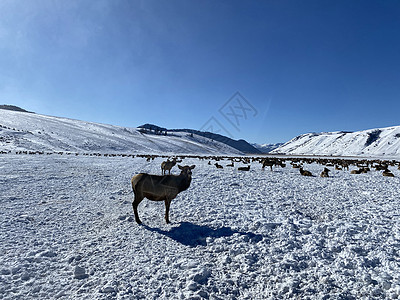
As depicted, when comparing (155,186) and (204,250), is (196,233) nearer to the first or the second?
(204,250)

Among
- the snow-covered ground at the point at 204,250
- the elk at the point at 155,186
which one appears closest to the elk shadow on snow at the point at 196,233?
the snow-covered ground at the point at 204,250

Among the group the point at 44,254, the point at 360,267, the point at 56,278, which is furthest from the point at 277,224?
the point at 44,254

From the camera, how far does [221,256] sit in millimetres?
5516

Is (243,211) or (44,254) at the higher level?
(243,211)

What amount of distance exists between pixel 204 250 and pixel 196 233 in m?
1.16

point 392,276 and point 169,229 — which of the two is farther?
point 169,229

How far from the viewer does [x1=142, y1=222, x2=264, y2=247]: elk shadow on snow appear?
636 centimetres

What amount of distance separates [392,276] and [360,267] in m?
0.53

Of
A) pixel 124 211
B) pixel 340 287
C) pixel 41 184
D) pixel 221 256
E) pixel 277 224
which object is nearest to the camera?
pixel 340 287

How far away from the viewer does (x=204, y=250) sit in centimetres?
588

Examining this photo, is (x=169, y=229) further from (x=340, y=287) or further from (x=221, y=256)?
(x=340, y=287)

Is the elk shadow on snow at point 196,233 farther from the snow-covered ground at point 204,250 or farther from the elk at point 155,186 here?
the elk at point 155,186

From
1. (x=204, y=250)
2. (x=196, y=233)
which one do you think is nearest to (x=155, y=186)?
(x=196, y=233)

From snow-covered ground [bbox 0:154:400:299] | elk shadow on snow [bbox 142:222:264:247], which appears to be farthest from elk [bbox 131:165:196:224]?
snow-covered ground [bbox 0:154:400:299]
